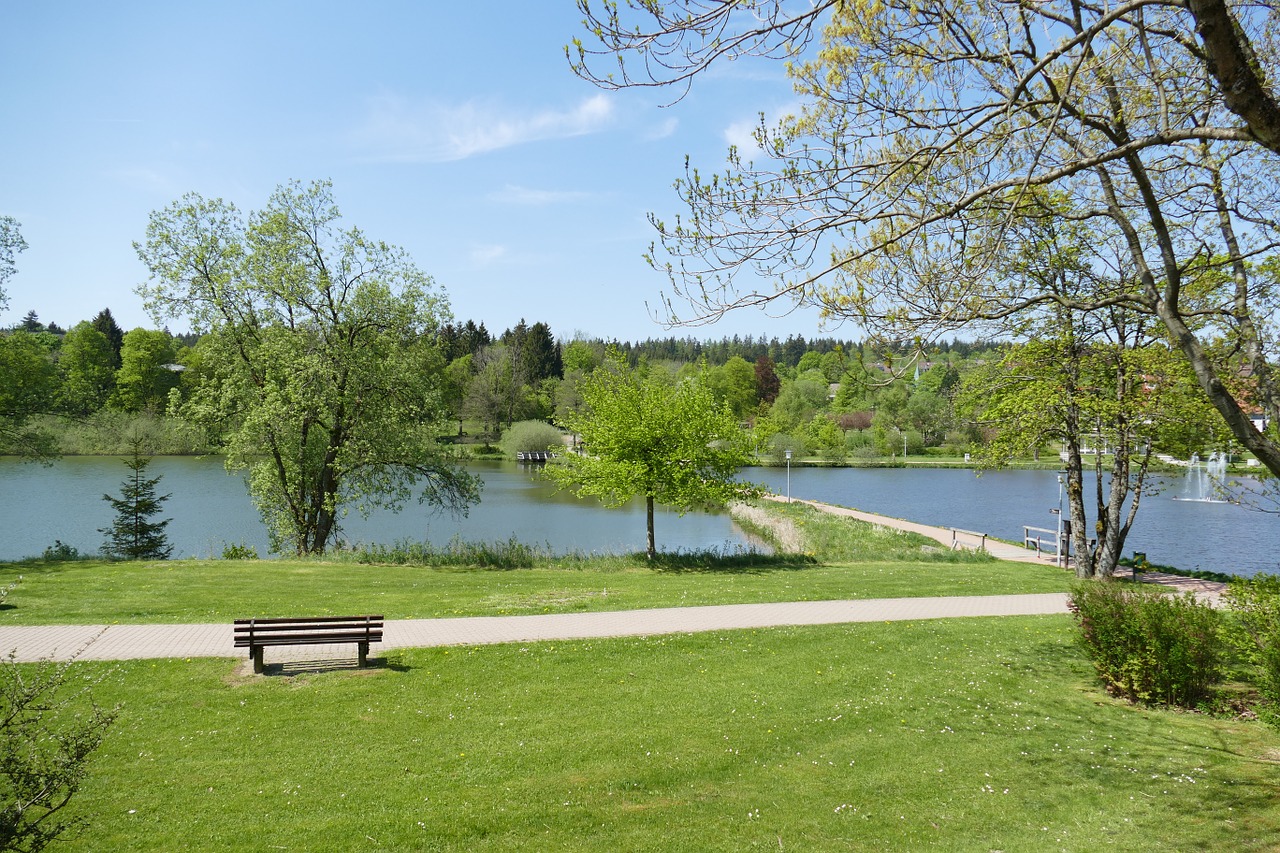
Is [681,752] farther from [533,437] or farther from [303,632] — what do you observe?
[533,437]

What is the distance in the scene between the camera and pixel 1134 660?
8.13m

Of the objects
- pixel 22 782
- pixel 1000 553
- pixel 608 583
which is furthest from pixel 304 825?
pixel 1000 553

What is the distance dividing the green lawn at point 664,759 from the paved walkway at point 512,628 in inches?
32.9

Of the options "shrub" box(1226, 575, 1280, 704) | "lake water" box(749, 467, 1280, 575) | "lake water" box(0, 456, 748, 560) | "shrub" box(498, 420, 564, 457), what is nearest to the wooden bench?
"shrub" box(1226, 575, 1280, 704)

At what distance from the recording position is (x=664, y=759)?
6.75m

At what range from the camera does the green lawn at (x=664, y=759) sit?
5516mm

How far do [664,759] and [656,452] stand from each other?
42.7 feet

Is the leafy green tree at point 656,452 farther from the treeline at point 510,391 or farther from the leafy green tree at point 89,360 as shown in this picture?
the leafy green tree at point 89,360

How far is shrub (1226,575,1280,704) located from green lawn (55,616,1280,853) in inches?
33.5

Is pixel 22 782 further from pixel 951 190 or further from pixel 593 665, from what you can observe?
pixel 951 190

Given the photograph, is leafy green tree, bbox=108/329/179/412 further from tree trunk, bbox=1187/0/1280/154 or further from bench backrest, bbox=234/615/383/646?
tree trunk, bbox=1187/0/1280/154

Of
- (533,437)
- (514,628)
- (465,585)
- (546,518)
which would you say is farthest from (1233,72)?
(533,437)

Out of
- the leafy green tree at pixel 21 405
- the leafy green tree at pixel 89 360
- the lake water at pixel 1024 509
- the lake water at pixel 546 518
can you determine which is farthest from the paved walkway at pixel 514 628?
the leafy green tree at pixel 89 360

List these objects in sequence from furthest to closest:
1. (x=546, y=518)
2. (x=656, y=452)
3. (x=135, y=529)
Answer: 1. (x=546, y=518)
2. (x=135, y=529)
3. (x=656, y=452)
